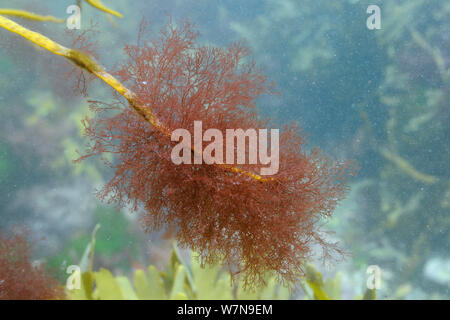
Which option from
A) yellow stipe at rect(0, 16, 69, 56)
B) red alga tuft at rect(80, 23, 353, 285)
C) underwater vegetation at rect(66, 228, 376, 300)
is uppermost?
yellow stipe at rect(0, 16, 69, 56)

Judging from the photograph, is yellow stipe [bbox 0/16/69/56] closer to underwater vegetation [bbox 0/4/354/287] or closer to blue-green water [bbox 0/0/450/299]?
underwater vegetation [bbox 0/4/354/287]

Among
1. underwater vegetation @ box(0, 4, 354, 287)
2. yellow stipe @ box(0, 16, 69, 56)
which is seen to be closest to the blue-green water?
underwater vegetation @ box(0, 4, 354, 287)

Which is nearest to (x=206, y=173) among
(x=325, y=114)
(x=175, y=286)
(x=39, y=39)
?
(x=39, y=39)

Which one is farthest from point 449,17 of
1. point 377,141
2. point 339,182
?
point 339,182

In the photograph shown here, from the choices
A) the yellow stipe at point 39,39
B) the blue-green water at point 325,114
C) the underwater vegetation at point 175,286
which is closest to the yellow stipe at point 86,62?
the yellow stipe at point 39,39

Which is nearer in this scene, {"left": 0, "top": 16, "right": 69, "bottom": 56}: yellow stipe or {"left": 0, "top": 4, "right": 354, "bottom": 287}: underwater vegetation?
{"left": 0, "top": 16, "right": 69, "bottom": 56}: yellow stipe

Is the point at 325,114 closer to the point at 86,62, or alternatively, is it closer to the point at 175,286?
the point at 175,286
